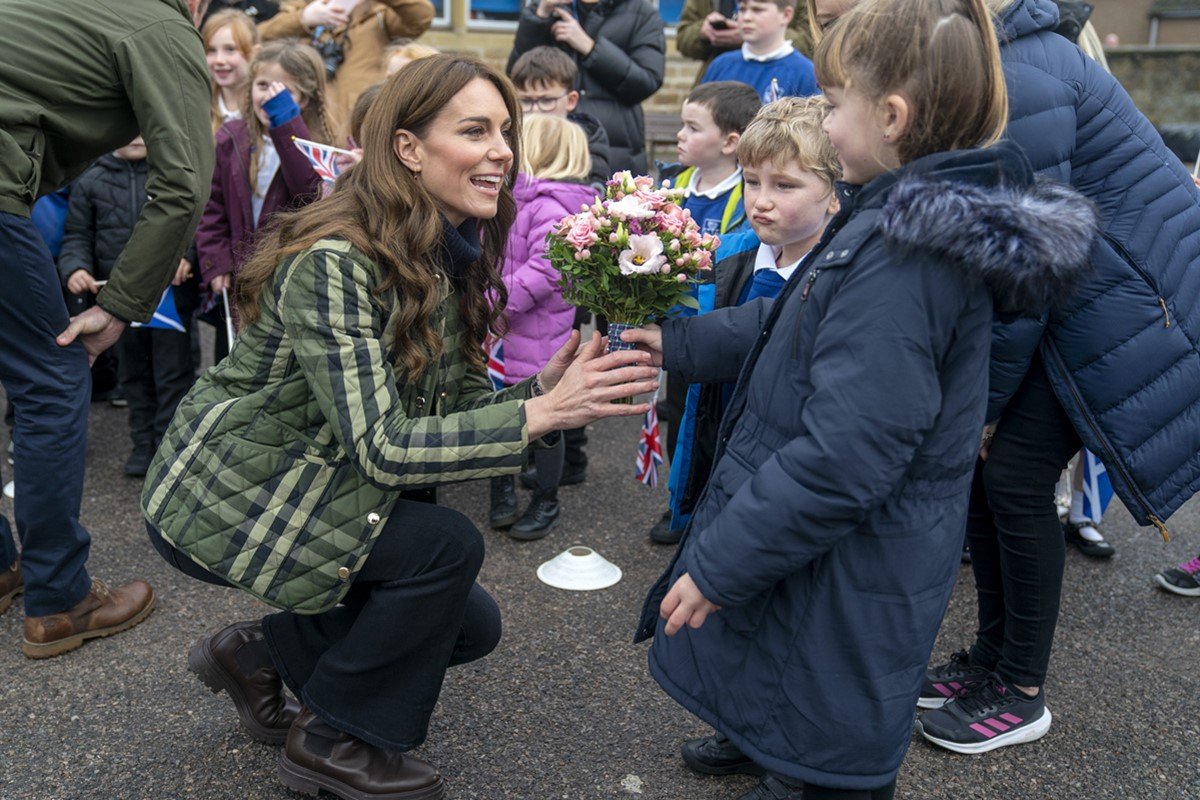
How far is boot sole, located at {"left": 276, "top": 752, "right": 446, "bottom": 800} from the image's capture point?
274cm

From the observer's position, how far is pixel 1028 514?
302 centimetres

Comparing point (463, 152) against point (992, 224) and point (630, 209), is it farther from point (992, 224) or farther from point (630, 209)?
point (992, 224)

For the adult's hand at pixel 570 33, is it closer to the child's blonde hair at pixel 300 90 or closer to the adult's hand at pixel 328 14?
the adult's hand at pixel 328 14

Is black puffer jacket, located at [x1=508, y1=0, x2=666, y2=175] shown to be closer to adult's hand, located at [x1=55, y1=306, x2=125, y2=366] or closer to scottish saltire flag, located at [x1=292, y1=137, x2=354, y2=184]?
scottish saltire flag, located at [x1=292, y1=137, x2=354, y2=184]

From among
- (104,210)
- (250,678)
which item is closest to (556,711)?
(250,678)

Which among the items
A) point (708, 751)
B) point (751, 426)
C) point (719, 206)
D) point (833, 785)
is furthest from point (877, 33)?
point (719, 206)

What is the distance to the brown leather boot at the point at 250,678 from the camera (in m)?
2.99

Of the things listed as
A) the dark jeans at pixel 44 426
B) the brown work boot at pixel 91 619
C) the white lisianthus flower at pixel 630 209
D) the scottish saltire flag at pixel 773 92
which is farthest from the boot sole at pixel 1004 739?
the scottish saltire flag at pixel 773 92

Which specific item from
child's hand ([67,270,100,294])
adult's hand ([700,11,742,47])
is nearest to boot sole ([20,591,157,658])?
child's hand ([67,270,100,294])

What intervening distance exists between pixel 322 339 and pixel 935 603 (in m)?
1.43

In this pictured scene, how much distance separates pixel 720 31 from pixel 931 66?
485cm

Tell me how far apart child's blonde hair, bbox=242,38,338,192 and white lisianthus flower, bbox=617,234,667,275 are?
3.06 meters

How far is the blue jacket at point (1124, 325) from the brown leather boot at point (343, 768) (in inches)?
71.8

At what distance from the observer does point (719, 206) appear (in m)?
4.61
